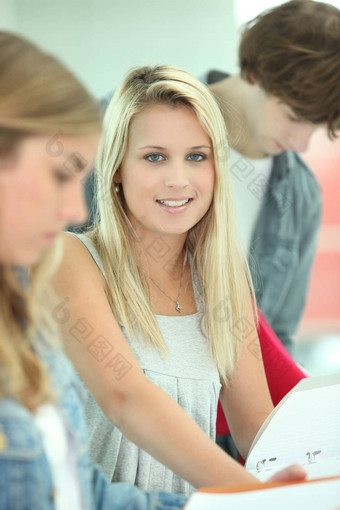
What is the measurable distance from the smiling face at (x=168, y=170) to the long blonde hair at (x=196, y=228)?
2cm

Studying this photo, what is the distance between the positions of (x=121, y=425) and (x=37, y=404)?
1.16 ft

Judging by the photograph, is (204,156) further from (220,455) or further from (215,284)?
(220,455)

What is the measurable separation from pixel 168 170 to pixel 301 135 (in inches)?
26.7

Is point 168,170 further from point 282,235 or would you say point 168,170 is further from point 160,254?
point 282,235

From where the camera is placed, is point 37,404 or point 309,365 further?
point 309,365

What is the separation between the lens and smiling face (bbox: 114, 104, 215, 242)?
131cm

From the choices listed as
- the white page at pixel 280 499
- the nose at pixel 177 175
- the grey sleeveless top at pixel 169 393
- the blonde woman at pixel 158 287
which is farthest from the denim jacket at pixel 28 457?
the nose at pixel 177 175

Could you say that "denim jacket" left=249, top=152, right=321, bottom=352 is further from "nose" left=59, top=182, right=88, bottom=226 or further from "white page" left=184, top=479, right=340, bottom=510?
"nose" left=59, top=182, right=88, bottom=226

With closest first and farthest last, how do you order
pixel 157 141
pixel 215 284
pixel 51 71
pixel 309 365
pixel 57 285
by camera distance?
pixel 51 71, pixel 57 285, pixel 157 141, pixel 215 284, pixel 309 365

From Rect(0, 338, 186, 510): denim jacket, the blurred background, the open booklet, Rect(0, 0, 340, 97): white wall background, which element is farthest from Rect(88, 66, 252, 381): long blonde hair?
Rect(0, 0, 340, 97): white wall background

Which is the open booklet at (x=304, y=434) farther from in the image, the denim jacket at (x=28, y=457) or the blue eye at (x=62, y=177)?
the blue eye at (x=62, y=177)

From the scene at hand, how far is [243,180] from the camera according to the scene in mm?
2043

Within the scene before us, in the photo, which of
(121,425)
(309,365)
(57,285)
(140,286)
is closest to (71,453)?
(121,425)

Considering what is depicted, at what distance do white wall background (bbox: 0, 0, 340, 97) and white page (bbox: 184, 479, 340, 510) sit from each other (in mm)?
2147
